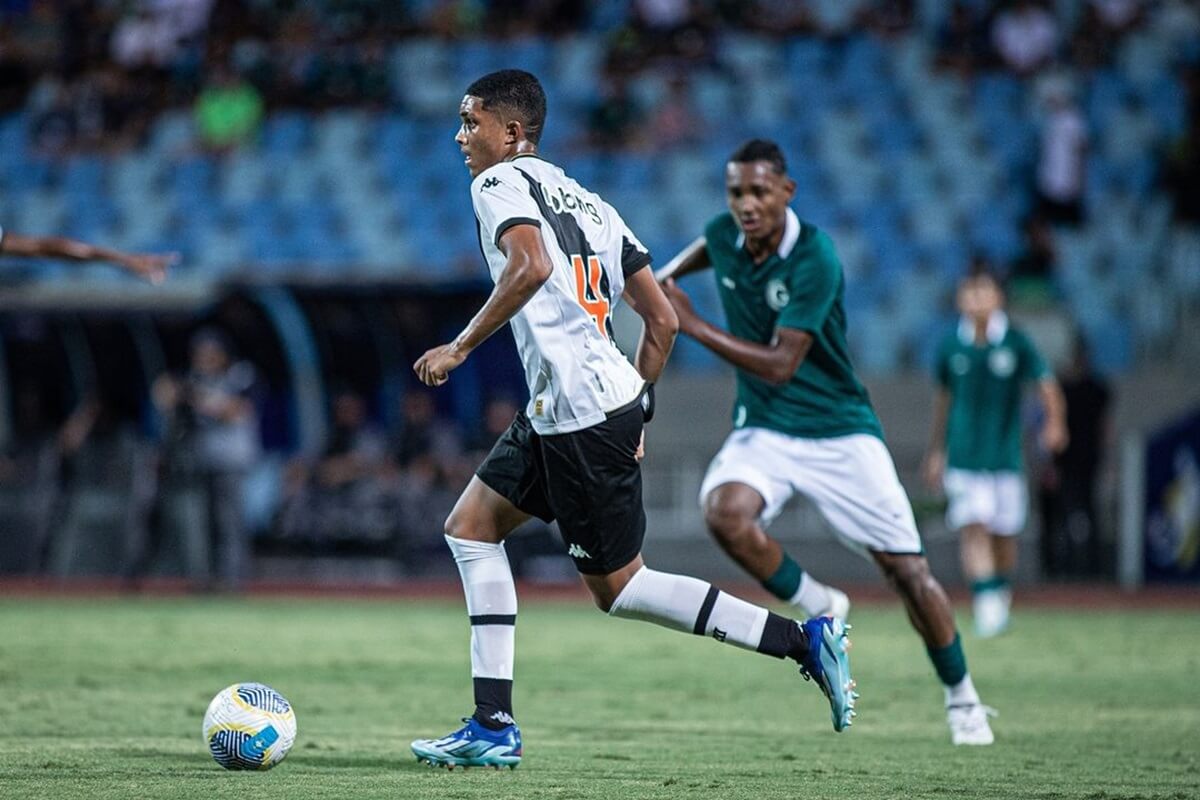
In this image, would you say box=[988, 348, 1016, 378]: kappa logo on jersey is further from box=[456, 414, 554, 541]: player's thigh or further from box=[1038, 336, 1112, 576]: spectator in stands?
box=[456, 414, 554, 541]: player's thigh

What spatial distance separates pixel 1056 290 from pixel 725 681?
10632 mm

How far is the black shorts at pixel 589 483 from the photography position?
6.63 meters

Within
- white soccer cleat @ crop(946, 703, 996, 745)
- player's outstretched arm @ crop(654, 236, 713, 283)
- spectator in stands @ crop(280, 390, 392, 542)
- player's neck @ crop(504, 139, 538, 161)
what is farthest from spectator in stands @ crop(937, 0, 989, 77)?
player's neck @ crop(504, 139, 538, 161)

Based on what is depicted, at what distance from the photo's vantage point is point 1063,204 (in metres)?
20.8

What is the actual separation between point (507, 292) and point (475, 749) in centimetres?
166

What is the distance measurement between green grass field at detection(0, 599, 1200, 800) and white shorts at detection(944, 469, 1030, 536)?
0.88 m

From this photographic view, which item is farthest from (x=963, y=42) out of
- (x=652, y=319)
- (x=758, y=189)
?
(x=652, y=319)

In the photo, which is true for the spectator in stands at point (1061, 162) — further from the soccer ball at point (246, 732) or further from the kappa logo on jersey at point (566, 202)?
the soccer ball at point (246, 732)

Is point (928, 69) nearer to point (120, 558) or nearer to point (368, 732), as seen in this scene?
point (120, 558)

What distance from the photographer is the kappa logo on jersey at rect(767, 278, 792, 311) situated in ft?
27.7

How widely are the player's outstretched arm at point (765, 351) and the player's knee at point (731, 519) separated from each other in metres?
0.63

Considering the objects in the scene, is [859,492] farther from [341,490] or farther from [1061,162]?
[1061,162]

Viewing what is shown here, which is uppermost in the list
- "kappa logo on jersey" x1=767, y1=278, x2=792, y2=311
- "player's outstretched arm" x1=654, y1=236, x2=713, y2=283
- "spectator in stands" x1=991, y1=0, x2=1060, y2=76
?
"spectator in stands" x1=991, y1=0, x2=1060, y2=76

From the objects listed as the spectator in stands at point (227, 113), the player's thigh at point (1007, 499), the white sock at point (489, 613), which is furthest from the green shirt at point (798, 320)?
the spectator in stands at point (227, 113)
